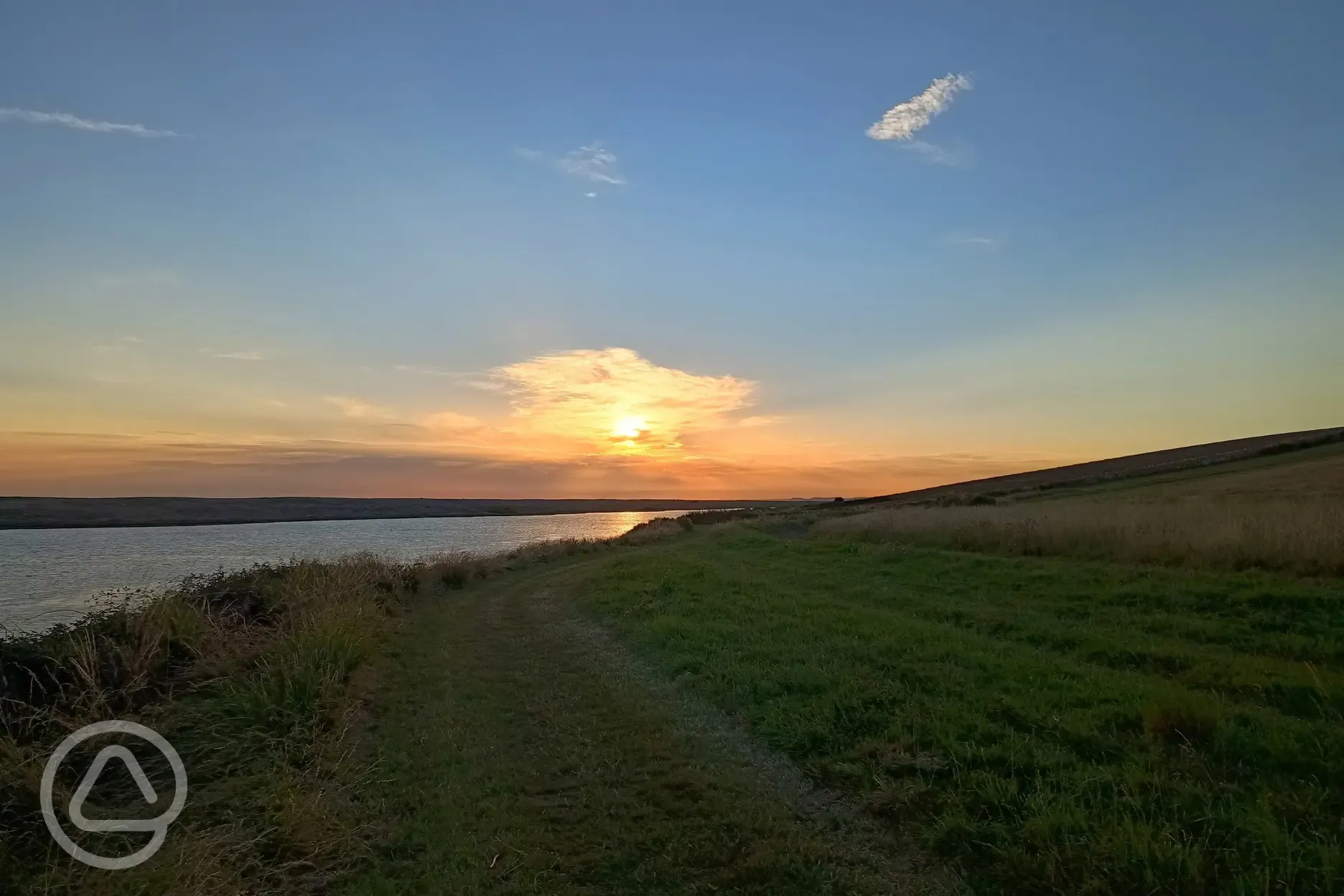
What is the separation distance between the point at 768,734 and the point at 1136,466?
6787 cm

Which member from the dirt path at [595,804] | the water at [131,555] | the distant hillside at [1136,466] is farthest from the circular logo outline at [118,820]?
the distant hillside at [1136,466]

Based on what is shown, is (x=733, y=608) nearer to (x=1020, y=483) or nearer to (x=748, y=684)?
(x=748, y=684)

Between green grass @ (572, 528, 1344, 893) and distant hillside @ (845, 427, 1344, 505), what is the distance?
4307 cm

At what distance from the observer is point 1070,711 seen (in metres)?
7.11

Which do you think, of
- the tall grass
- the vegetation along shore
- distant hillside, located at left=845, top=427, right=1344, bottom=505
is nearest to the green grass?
the vegetation along shore

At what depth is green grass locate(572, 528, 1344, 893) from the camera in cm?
474

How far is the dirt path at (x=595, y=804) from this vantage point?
5168mm

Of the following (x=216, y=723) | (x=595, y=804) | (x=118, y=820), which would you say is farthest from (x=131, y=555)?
(x=595, y=804)

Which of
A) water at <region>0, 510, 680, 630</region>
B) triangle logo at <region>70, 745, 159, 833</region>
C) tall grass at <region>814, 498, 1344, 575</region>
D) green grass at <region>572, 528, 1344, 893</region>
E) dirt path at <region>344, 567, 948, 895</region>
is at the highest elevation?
tall grass at <region>814, 498, 1344, 575</region>

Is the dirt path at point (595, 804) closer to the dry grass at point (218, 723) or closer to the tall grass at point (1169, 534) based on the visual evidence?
the dry grass at point (218, 723)

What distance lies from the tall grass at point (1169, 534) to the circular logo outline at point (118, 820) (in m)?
16.2

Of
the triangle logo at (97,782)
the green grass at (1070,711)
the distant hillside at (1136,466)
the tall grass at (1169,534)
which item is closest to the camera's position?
the green grass at (1070,711)

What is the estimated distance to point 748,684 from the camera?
9484 mm

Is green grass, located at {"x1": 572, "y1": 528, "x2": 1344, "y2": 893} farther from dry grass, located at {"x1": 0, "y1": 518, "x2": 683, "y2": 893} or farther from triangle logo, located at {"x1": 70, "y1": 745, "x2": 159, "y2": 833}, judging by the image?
triangle logo, located at {"x1": 70, "y1": 745, "x2": 159, "y2": 833}
